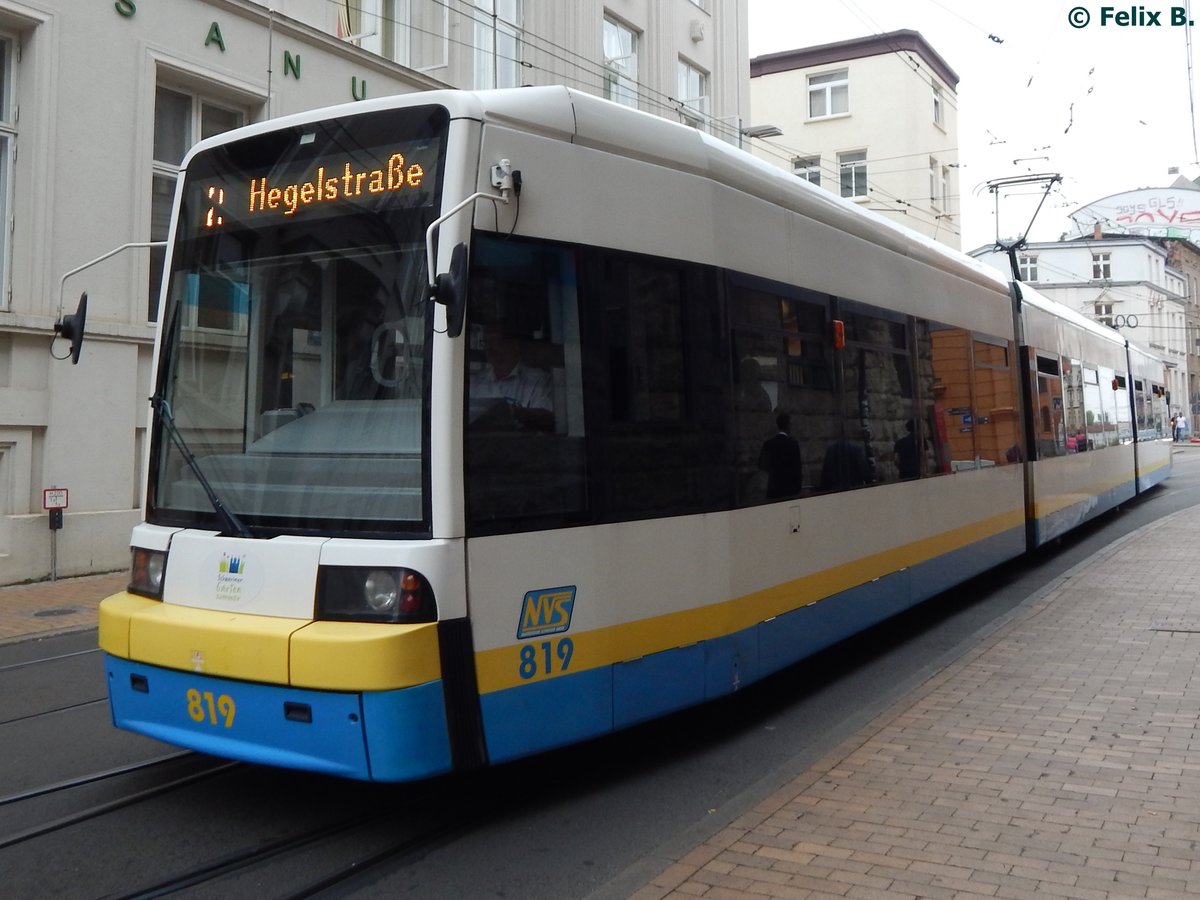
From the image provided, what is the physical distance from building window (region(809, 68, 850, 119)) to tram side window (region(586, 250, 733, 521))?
126 ft

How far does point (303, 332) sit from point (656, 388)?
5.44 feet

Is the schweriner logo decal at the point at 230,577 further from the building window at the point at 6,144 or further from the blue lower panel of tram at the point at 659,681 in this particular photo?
the building window at the point at 6,144

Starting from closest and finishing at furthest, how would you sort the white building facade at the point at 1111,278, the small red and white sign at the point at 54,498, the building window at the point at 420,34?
the small red and white sign at the point at 54,498 → the building window at the point at 420,34 → the white building facade at the point at 1111,278

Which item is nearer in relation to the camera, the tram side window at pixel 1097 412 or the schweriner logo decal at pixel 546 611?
the schweriner logo decal at pixel 546 611

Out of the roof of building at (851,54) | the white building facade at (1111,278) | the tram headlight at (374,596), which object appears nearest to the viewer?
the tram headlight at (374,596)

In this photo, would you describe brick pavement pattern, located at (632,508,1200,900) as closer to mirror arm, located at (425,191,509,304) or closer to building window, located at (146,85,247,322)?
mirror arm, located at (425,191,509,304)

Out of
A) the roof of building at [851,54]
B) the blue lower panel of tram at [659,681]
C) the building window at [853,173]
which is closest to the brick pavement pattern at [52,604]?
the blue lower panel of tram at [659,681]

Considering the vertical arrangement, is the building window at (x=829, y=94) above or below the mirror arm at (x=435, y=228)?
above

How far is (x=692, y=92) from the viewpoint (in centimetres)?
2669

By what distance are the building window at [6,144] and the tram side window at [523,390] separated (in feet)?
33.8

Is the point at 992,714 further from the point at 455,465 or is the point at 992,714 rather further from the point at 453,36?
the point at 453,36

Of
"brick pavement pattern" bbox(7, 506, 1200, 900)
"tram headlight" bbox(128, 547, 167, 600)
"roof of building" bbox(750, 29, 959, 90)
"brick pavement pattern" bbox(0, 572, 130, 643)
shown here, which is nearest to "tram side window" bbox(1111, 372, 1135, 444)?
"brick pavement pattern" bbox(7, 506, 1200, 900)

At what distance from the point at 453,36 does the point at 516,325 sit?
606 inches

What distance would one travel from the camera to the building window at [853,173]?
41.1 meters
